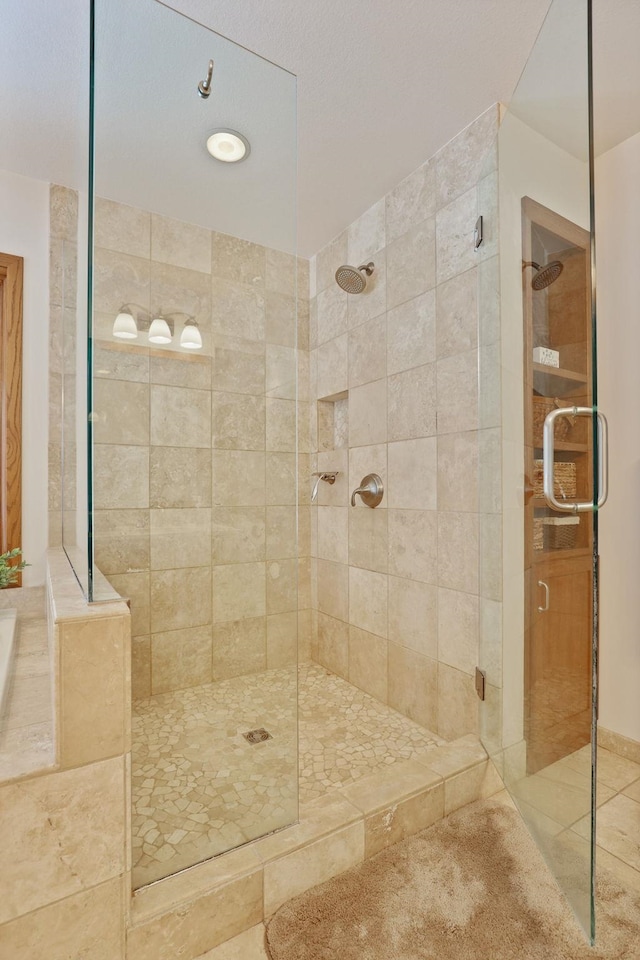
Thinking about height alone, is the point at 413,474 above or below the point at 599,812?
above

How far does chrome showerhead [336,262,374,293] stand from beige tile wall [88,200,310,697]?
1013mm

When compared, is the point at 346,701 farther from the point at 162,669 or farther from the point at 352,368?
the point at 352,368

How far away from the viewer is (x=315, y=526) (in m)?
2.88

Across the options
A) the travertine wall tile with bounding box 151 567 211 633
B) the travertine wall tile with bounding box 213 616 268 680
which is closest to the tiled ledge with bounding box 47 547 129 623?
the travertine wall tile with bounding box 151 567 211 633

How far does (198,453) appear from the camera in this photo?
125 cm

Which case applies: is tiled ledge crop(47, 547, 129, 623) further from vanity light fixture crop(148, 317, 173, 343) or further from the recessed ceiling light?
the recessed ceiling light

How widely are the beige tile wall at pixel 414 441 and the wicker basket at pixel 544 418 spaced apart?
35 cm

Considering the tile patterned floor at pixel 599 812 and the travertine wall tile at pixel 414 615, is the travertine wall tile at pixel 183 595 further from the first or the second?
the travertine wall tile at pixel 414 615

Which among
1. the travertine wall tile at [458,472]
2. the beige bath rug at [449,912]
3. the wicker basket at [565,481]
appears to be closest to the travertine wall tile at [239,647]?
the beige bath rug at [449,912]

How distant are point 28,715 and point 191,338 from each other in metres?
1.03

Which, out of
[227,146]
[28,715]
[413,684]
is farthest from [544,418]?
[28,715]

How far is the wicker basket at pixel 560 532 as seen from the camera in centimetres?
118

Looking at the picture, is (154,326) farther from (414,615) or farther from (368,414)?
(414,615)

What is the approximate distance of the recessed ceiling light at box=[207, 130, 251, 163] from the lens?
128 cm
